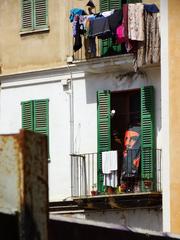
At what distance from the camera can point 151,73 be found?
75.9ft

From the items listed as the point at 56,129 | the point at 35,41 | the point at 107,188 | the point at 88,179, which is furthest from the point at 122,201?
the point at 35,41

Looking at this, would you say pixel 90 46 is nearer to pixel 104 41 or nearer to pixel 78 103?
pixel 104 41

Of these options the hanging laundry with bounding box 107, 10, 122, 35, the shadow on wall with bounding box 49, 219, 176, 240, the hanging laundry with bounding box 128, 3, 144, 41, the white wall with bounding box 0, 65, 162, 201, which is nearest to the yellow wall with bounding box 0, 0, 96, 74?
the white wall with bounding box 0, 65, 162, 201

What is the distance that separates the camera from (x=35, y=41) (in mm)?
24828

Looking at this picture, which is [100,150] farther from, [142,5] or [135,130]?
[142,5]

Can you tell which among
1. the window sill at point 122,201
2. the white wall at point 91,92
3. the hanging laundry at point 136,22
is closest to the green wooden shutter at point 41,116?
the white wall at point 91,92

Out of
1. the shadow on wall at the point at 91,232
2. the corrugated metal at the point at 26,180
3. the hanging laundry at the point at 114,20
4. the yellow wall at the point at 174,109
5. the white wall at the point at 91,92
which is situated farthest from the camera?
the white wall at the point at 91,92

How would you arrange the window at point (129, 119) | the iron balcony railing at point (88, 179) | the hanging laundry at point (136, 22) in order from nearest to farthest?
the hanging laundry at point (136, 22), the window at point (129, 119), the iron balcony railing at point (88, 179)

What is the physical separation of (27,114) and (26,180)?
67.4 feet

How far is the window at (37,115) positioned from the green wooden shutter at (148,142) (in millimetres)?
2855

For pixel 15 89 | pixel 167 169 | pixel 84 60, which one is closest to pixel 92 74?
pixel 84 60

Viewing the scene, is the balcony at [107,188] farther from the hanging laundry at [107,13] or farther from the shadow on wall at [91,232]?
the shadow on wall at [91,232]

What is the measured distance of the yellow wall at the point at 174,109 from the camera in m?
19.7

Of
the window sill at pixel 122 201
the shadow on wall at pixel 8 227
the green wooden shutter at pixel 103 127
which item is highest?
the green wooden shutter at pixel 103 127
